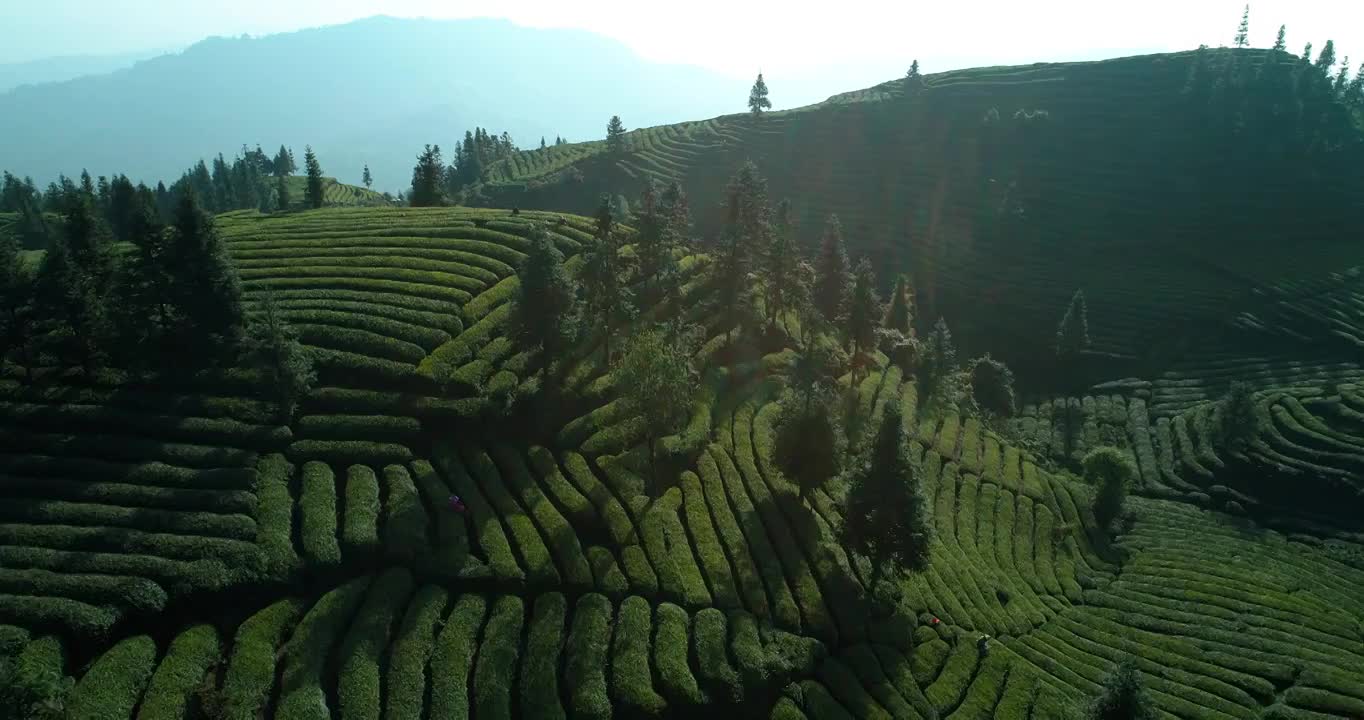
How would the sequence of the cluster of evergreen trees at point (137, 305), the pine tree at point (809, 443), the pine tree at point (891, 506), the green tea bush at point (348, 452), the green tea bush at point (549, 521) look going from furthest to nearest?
the cluster of evergreen trees at point (137, 305)
the green tea bush at point (348, 452)
the pine tree at point (809, 443)
the pine tree at point (891, 506)
the green tea bush at point (549, 521)

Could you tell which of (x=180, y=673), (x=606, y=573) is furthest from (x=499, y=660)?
(x=180, y=673)

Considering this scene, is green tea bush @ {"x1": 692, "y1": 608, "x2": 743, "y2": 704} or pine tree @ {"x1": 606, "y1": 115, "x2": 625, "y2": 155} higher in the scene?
pine tree @ {"x1": 606, "y1": 115, "x2": 625, "y2": 155}

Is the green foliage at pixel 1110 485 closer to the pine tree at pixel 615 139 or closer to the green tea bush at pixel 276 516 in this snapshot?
the green tea bush at pixel 276 516

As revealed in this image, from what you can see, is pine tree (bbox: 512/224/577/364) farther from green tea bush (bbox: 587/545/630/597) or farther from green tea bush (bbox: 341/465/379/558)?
green tea bush (bbox: 587/545/630/597)

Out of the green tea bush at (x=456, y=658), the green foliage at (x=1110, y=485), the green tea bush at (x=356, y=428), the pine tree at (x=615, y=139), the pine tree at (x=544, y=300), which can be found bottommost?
the green foliage at (x=1110, y=485)

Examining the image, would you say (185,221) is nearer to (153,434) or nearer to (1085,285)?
(153,434)

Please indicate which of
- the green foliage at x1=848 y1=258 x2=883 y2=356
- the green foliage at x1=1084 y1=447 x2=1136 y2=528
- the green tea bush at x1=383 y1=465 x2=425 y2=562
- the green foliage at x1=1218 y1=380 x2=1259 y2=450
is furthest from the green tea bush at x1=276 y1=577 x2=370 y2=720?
the green foliage at x1=1218 y1=380 x2=1259 y2=450

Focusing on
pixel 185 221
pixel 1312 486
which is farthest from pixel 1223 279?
pixel 185 221

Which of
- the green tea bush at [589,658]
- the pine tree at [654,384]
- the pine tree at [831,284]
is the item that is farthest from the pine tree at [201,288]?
the pine tree at [831,284]
